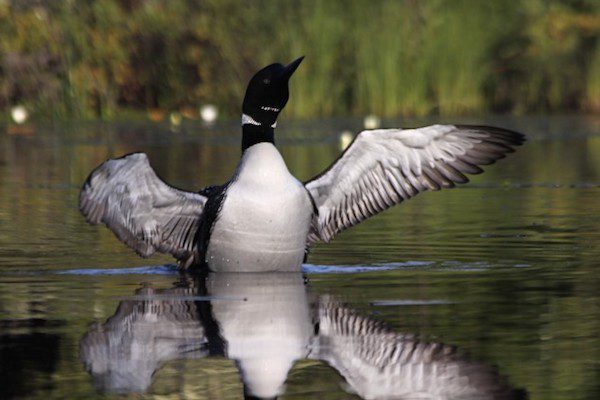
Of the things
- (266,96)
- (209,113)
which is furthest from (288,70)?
(209,113)

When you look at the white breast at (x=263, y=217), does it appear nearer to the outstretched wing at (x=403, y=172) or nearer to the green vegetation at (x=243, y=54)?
the outstretched wing at (x=403, y=172)

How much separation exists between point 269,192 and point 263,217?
0.55ft

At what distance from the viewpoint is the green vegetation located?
1138 inches

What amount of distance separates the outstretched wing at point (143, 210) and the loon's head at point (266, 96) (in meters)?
0.66

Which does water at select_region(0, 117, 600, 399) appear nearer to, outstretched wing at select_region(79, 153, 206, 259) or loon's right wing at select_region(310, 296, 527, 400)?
loon's right wing at select_region(310, 296, 527, 400)

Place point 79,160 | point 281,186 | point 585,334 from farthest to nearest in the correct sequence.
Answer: point 79,160 < point 281,186 < point 585,334

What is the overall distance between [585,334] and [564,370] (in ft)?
3.06

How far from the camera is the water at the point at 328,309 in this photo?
6.51 m

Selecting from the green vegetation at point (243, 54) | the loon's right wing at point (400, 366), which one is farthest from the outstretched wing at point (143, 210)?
the green vegetation at point (243, 54)

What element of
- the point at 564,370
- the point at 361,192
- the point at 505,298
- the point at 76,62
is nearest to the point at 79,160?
the point at 76,62

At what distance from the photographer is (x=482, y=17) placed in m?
31.1

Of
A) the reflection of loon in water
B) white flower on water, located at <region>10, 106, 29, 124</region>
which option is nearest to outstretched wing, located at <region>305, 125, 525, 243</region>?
the reflection of loon in water

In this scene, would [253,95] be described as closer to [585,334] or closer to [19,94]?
[585,334]

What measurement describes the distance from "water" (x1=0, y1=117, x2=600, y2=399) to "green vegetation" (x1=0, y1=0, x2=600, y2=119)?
43.2 ft
